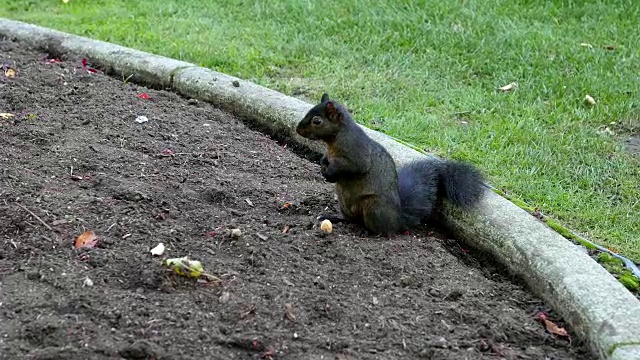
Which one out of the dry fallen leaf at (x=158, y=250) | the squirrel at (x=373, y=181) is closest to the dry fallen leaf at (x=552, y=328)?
the squirrel at (x=373, y=181)

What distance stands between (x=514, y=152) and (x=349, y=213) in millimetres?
1506

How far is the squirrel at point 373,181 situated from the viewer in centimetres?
406

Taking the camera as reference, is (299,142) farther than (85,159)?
Yes

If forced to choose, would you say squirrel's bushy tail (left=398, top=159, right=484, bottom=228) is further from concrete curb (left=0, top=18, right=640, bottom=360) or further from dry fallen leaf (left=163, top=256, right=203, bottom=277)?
dry fallen leaf (left=163, top=256, right=203, bottom=277)

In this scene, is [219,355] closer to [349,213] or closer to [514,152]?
[349,213]

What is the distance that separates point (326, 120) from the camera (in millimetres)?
4117

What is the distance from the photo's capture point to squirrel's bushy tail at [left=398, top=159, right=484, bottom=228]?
161 inches

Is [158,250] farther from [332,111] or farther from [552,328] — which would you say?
[552,328]

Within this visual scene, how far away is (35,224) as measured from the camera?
3605mm

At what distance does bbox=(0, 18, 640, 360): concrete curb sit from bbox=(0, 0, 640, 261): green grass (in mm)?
541

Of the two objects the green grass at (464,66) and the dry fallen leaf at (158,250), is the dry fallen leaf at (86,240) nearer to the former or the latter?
the dry fallen leaf at (158,250)

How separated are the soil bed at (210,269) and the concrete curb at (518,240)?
0.11m

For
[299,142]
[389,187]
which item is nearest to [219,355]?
[389,187]

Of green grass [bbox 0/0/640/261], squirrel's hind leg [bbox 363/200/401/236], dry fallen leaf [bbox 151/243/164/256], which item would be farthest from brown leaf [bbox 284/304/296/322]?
green grass [bbox 0/0/640/261]
